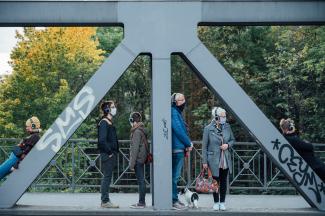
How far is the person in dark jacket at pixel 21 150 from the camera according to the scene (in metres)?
11.2

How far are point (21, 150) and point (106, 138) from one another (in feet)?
5.13

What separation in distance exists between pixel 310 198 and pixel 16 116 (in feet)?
89.9

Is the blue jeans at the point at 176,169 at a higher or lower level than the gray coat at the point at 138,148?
lower

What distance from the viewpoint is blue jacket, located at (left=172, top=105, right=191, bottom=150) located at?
431 inches

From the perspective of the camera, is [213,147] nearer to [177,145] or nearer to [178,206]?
[177,145]

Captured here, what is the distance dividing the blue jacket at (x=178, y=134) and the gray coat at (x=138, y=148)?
64 cm

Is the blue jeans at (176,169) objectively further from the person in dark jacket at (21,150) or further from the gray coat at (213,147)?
the person in dark jacket at (21,150)

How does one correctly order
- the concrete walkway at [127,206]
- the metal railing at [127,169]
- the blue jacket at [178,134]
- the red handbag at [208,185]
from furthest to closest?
the metal railing at [127,169] < the red handbag at [208,185] < the blue jacket at [178,134] < the concrete walkway at [127,206]

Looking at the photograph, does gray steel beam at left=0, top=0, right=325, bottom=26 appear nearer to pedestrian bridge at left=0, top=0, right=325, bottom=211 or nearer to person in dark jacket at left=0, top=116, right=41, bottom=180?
pedestrian bridge at left=0, top=0, right=325, bottom=211

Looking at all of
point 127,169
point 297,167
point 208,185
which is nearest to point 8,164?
point 208,185

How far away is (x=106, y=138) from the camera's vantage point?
11156 millimetres

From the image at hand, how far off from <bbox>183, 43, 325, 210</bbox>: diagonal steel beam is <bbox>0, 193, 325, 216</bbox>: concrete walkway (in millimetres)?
448

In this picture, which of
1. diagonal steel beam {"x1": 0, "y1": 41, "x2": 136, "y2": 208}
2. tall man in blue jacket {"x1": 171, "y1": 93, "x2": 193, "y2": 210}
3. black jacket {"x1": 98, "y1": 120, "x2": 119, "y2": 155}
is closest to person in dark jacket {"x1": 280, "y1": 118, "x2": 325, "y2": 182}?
tall man in blue jacket {"x1": 171, "y1": 93, "x2": 193, "y2": 210}

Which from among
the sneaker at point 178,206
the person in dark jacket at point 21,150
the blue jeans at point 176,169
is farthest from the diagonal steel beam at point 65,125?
the sneaker at point 178,206
